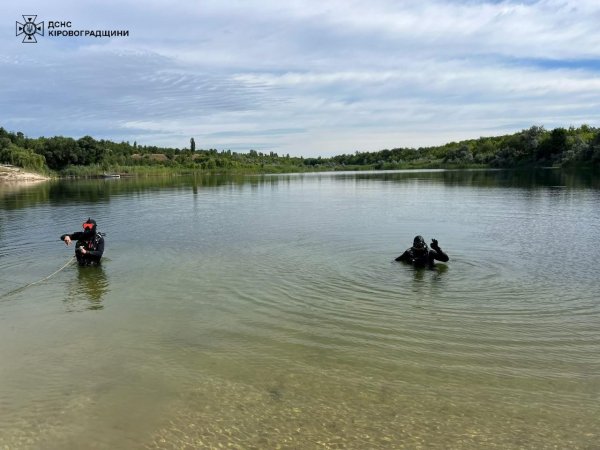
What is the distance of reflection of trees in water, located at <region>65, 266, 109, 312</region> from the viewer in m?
12.0

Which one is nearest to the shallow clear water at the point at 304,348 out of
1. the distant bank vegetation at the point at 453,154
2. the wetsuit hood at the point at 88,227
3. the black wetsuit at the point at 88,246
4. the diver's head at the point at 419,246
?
the black wetsuit at the point at 88,246

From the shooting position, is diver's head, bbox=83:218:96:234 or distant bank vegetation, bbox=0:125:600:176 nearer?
diver's head, bbox=83:218:96:234

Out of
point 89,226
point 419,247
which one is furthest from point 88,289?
point 419,247

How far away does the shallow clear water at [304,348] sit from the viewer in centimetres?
614

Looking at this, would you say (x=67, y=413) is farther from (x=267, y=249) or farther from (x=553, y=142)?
(x=553, y=142)

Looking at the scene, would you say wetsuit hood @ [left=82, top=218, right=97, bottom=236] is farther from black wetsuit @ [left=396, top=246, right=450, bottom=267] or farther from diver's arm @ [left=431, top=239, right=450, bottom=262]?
diver's arm @ [left=431, top=239, right=450, bottom=262]

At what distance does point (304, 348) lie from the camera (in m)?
8.73

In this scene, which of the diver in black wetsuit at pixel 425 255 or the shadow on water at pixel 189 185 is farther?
the shadow on water at pixel 189 185

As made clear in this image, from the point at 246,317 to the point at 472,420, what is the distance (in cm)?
565

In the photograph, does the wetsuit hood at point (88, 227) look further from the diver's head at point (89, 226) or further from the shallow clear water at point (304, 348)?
the shallow clear water at point (304, 348)

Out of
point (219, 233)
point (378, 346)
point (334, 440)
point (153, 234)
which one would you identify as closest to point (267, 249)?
point (219, 233)

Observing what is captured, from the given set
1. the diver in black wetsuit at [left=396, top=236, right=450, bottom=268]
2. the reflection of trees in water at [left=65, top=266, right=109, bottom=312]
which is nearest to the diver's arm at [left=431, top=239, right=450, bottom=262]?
the diver in black wetsuit at [left=396, top=236, right=450, bottom=268]

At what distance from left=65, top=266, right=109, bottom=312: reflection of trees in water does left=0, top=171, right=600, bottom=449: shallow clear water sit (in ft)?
0.27

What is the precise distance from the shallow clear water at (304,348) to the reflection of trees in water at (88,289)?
8 centimetres
